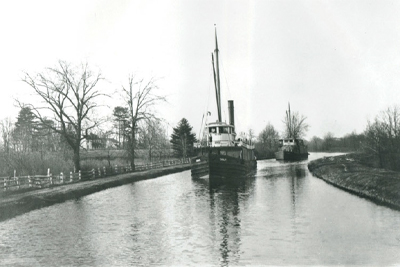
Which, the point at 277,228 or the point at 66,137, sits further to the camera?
the point at 66,137

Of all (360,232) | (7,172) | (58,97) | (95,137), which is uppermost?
(58,97)

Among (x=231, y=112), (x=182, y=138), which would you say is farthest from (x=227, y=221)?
(x=182, y=138)

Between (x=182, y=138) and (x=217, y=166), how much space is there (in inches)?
1786

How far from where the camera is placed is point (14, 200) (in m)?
20.8

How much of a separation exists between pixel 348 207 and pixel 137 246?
11.2 m

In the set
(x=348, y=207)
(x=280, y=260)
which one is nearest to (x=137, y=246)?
(x=280, y=260)

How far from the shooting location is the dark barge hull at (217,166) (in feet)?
113

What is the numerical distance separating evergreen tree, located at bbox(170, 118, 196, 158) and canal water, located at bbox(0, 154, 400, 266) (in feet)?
194

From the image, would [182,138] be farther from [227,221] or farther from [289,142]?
[227,221]

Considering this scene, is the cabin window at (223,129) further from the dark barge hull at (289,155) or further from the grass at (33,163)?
the dark barge hull at (289,155)

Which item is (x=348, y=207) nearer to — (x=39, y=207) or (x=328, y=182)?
(x=328, y=182)

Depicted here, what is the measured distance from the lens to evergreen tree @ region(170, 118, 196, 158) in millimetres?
81019

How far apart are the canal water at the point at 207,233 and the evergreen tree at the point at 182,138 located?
194ft

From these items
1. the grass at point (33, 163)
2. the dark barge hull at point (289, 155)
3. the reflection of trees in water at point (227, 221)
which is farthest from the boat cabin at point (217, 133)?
the dark barge hull at point (289, 155)
